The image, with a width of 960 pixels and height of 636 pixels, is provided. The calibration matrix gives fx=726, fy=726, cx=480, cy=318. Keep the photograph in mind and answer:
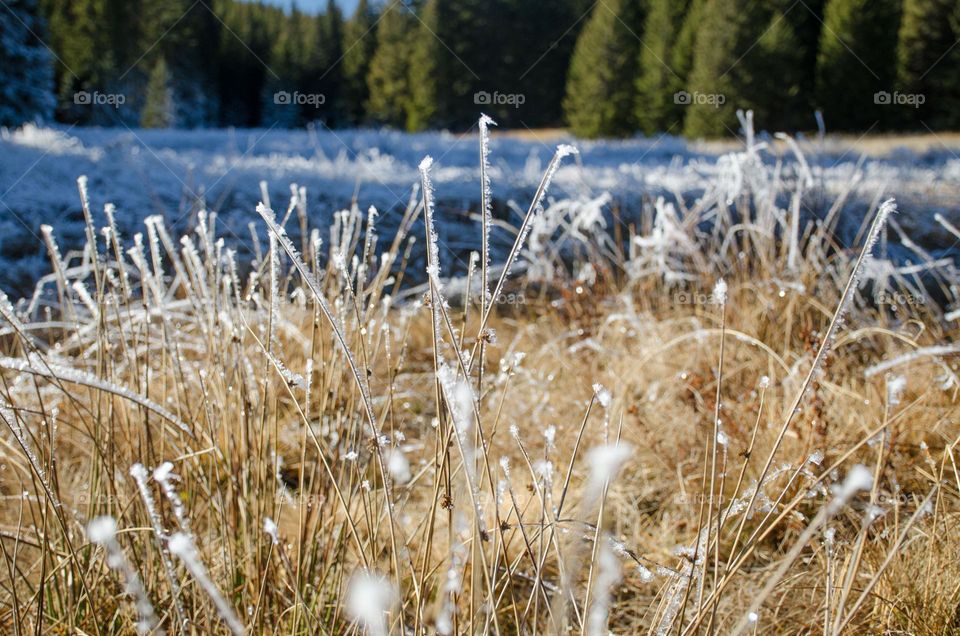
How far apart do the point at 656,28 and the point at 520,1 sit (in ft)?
23.2

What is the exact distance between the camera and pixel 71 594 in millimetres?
866

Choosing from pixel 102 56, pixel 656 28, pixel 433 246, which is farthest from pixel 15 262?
pixel 102 56

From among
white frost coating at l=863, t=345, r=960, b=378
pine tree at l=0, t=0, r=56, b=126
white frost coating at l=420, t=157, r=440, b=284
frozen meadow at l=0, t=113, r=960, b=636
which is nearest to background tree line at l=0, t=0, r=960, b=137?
pine tree at l=0, t=0, r=56, b=126

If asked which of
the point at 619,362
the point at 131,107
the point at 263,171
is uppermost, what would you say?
the point at 131,107

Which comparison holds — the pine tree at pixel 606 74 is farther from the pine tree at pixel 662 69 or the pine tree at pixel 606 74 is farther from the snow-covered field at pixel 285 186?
the snow-covered field at pixel 285 186

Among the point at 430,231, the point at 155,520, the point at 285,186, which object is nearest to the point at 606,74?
the point at 285,186

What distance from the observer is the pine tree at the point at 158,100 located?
24.9 m

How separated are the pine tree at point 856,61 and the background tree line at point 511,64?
0.04 meters

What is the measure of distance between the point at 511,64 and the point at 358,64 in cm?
661

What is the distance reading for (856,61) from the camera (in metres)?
19.1

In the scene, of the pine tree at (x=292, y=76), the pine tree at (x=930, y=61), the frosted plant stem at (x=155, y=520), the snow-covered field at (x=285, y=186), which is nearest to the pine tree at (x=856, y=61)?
the pine tree at (x=930, y=61)

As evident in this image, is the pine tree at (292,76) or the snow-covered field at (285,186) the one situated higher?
the pine tree at (292,76)

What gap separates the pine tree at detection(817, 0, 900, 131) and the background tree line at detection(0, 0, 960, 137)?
4 cm

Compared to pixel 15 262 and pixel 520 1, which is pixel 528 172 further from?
pixel 520 1
